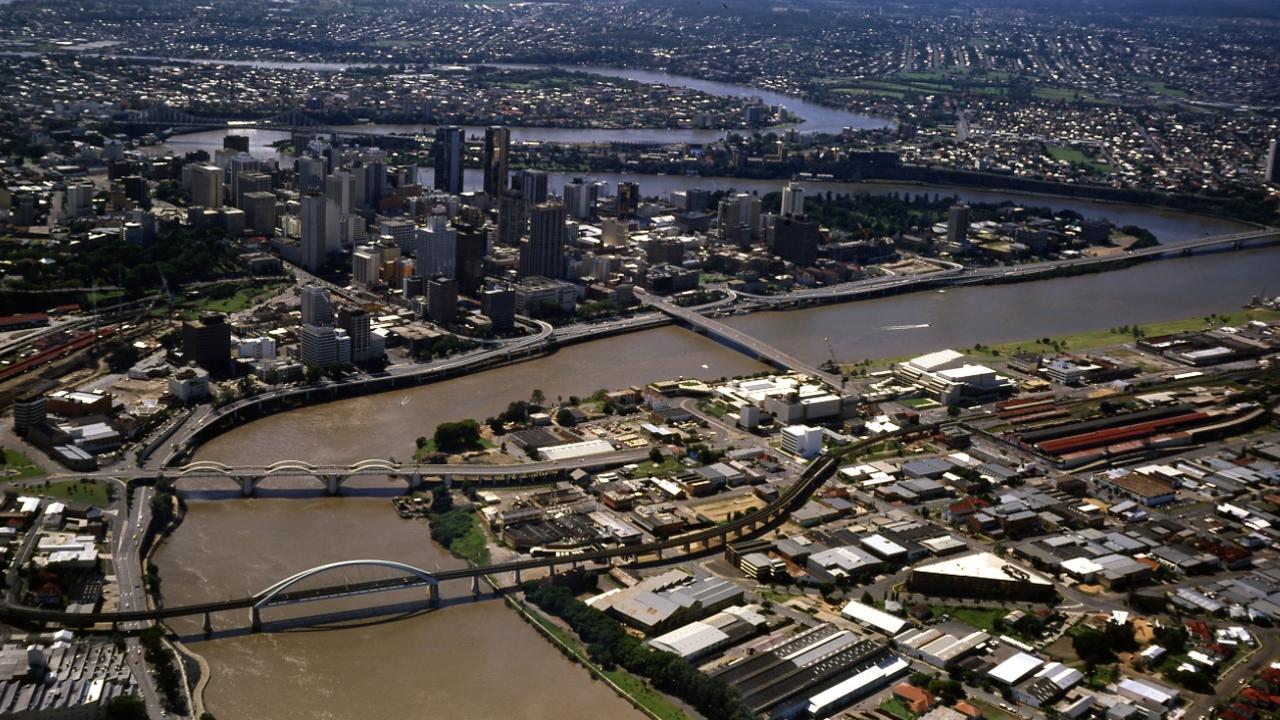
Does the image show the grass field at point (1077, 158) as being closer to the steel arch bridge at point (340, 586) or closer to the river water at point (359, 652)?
the river water at point (359, 652)

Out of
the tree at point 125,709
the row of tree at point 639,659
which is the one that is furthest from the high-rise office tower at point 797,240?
the tree at point 125,709

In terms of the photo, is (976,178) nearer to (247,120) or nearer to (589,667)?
(247,120)

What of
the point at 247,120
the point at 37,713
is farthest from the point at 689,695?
the point at 247,120

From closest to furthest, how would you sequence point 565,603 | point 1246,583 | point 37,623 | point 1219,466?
point 37,623 < point 565,603 < point 1246,583 < point 1219,466

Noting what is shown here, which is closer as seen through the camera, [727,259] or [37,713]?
[37,713]

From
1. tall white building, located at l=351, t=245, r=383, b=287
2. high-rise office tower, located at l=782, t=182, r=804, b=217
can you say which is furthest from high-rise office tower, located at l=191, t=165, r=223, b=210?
high-rise office tower, located at l=782, t=182, r=804, b=217

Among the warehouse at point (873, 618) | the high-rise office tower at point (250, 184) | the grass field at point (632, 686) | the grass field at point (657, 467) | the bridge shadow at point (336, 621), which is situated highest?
the high-rise office tower at point (250, 184)

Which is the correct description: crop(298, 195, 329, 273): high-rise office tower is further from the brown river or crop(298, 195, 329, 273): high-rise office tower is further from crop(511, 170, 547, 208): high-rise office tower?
the brown river
